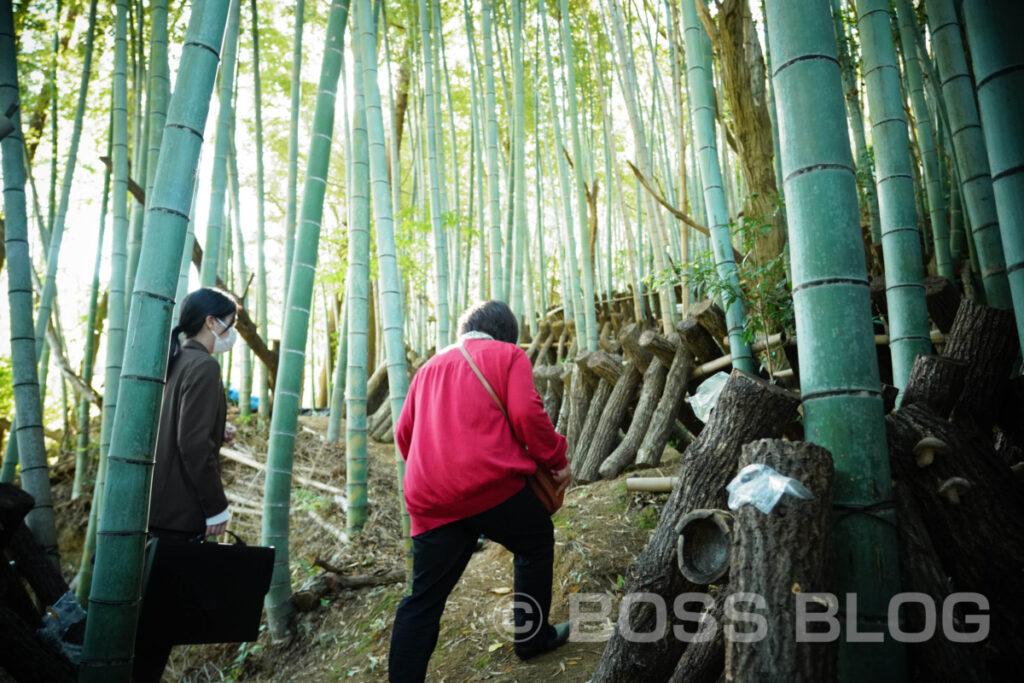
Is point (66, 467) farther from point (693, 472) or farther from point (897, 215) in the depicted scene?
point (897, 215)

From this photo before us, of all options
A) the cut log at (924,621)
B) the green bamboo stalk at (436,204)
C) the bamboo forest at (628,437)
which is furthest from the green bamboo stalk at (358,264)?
the cut log at (924,621)

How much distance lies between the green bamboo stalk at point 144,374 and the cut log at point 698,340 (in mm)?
2260

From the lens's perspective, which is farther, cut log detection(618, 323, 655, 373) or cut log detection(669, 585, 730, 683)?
cut log detection(618, 323, 655, 373)

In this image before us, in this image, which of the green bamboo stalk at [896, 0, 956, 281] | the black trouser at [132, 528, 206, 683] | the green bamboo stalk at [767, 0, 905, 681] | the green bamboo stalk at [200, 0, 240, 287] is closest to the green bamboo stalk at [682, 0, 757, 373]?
the green bamboo stalk at [896, 0, 956, 281]

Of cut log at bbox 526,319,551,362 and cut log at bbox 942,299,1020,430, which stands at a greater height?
cut log at bbox 526,319,551,362

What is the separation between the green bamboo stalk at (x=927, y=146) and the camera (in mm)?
2543

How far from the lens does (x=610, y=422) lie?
347 cm

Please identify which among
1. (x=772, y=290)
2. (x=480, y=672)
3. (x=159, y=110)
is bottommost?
(x=480, y=672)

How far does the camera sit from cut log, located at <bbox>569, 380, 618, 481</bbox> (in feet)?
11.2

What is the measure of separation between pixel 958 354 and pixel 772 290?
3.16 ft

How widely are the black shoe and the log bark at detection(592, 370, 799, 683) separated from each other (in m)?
0.63

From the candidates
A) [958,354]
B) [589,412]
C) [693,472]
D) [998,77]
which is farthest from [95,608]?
[589,412]

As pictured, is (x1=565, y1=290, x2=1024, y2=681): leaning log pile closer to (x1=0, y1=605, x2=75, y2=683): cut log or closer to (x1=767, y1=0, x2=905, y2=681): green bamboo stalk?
(x1=767, y1=0, x2=905, y2=681): green bamboo stalk

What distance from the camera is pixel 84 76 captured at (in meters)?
3.39
